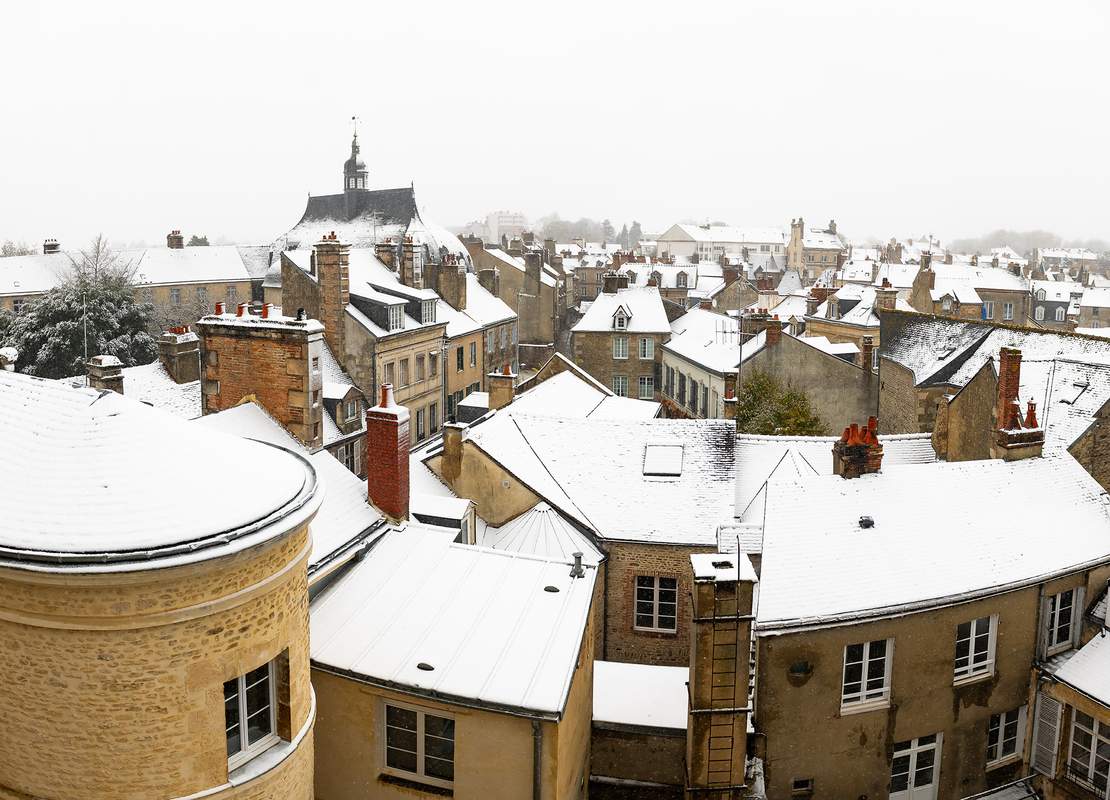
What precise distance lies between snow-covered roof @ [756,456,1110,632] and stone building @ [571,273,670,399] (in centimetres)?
3231

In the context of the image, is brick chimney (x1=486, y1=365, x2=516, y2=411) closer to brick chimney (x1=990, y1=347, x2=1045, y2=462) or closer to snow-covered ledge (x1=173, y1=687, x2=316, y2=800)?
brick chimney (x1=990, y1=347, x2=1045, y2=462)

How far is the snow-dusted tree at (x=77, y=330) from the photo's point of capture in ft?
149

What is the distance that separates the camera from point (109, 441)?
31.1ft

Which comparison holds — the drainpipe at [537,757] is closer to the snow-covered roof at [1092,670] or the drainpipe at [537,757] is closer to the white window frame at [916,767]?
the white window frame at [916,767]

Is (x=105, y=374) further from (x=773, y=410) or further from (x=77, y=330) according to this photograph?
(x=773, y=410)

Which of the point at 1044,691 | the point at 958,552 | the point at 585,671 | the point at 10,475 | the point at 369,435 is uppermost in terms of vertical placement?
the point at 10,475

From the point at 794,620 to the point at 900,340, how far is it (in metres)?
26.3

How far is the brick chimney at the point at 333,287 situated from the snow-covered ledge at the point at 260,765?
26328 mm

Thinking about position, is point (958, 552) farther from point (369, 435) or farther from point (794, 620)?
point (369, 435)

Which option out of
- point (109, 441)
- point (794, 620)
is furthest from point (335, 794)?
point (794, 620)

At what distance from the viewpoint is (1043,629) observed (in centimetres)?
1709

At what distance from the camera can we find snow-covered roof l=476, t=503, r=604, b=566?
2166cm

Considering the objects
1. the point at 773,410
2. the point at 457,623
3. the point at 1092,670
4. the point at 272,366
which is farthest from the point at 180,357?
the point at 1092,670

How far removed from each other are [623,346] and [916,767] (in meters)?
36.3
